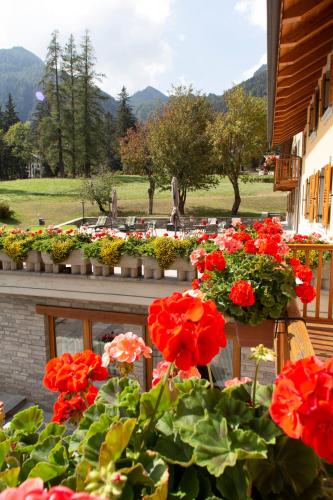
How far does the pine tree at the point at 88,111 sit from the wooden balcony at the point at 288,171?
3650 centimetres

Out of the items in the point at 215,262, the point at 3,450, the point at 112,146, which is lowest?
the point at 3,450

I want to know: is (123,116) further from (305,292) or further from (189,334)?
(189,334)

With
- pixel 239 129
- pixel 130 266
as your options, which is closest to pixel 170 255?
pixel 130 266

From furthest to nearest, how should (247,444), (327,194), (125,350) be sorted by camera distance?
(327,194) < (125,350) < (247,444)

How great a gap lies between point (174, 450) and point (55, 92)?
56420 millimetres

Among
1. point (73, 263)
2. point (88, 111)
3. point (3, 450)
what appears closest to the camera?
point (3, 450)

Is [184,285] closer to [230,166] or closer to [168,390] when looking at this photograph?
[168,390]

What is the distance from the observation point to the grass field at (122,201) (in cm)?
3131

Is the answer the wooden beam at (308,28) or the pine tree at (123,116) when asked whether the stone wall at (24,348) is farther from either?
the pine tree at (123,116)

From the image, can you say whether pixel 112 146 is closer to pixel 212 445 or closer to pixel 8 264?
pixel 8 264

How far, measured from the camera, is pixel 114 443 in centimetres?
106

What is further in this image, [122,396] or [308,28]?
[308,28]

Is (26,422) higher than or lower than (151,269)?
higher

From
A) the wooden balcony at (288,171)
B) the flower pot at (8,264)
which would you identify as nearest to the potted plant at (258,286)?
the flower pot at (8,264)
